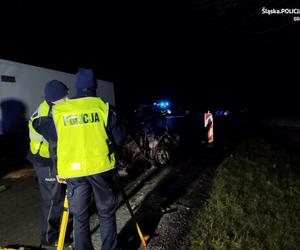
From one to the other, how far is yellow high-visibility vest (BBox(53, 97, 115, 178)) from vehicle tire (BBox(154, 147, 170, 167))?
4811 mm

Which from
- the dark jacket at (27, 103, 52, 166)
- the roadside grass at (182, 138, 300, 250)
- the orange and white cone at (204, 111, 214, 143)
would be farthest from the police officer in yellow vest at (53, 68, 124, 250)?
the orange and white cone at (204, 111, 214, 143)

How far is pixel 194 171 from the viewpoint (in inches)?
293

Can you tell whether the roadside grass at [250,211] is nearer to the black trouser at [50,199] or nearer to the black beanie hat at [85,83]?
the black trouser at [50,199]

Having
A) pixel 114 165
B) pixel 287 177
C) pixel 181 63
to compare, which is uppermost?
pixel 181 63

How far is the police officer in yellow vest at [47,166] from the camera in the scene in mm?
3492

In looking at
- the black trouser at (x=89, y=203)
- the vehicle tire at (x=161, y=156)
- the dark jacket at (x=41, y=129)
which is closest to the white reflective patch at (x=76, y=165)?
the black trouser at (x=89, y=203)

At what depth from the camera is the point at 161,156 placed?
7.95 meters

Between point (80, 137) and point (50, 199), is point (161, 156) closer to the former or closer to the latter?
point (50, 199)

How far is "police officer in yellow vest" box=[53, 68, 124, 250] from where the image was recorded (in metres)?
3.07

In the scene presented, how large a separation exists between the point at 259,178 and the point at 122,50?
33.0 metres

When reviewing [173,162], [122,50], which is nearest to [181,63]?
[122,50]

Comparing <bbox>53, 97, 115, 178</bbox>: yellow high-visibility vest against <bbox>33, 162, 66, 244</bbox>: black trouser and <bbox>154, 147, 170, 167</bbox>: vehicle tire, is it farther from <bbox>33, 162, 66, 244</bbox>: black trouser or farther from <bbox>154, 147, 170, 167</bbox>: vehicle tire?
<bbox>154, 147, 170, 167</bbox>: vehicle tire

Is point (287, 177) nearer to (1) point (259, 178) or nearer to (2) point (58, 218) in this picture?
(1) point (259, 178)

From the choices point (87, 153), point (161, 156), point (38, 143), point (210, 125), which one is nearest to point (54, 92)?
point (38, 143)
